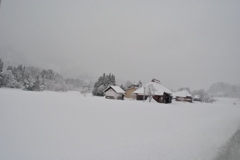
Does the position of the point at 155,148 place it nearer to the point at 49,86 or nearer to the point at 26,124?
the point at 26,124

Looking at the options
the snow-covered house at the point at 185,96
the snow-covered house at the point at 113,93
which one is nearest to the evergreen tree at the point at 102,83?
the snow-covered house at the point at 113,93

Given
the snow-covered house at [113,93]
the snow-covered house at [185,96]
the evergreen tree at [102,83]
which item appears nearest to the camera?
the snow-covered house at [113,93]

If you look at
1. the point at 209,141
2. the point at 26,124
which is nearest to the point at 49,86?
the point at 26,124

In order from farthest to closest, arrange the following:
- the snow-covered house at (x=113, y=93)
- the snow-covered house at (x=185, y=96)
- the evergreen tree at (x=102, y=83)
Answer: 1. the snow-covered house at (x=185, y=96)
2. the evergreen tree at (x=102, y=83)
3. the snow-covered house at (x=113, y=93)

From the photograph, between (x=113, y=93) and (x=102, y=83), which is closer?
(x=113, y=93)

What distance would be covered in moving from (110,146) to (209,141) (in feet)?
23.8

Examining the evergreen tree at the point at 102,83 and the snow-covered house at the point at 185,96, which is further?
the snow-covered house at the point at 185,96

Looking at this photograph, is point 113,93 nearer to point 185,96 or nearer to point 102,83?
point 102,83

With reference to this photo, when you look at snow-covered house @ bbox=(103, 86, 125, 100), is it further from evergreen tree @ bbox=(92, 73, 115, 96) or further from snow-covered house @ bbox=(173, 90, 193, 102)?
snow-covered house @ bbox=(173, 90, 193, 102)

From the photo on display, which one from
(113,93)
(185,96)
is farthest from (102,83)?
(185,96)

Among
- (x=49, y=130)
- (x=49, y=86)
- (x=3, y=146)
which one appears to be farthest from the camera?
(x=49, y=86)

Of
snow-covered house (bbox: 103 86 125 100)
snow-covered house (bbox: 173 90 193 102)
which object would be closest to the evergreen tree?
snow-covered house (bbox: 103 86 125 100)

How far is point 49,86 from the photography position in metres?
77.7

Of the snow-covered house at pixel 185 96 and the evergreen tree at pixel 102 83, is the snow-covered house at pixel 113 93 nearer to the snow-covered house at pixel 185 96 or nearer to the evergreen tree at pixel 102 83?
the evergreen tree at pixel 102 83
